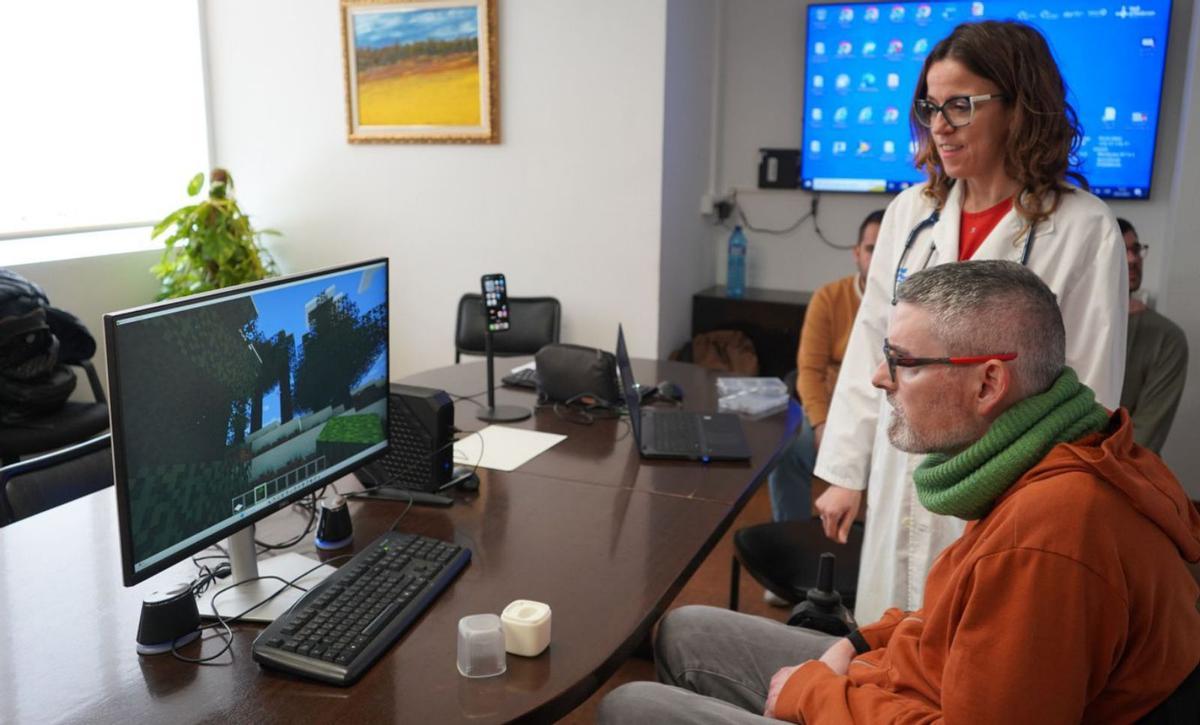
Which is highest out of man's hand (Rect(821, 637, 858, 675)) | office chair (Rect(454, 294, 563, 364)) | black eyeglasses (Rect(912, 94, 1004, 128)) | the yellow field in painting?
the yellow field in painting

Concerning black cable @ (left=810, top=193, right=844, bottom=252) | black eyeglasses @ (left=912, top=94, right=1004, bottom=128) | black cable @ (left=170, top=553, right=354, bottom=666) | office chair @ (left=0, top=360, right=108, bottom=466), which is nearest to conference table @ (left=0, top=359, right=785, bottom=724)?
black cable @ (left=170, top=553, right=354, bottom=666)

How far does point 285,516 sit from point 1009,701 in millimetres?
1264

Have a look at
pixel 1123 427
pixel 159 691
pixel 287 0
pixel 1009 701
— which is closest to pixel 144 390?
pixel 159 691

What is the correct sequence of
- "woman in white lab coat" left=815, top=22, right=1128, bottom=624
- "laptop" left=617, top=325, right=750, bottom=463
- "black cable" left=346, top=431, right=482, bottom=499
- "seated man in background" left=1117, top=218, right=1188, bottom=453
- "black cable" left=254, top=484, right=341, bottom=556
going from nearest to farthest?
"black cable" left=254, top=484, right=341, bottom=556 → "woman in white lab coat" left=815, top=22, right=1128, bottom=624 → "black cable" left=346, top=431, right=482, bottom=499 → "laptop" left=617, top=325, right=750, bottom=463 → "seated man in background" left=1117, top=218, right=1188, bottom=453

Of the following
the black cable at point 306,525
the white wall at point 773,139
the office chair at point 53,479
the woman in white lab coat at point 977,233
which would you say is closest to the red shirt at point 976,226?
the woman in white lab coat at point 977,233

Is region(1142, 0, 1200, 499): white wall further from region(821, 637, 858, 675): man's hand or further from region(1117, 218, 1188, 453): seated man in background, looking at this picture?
region(821, 637, 858, 675): man's hand

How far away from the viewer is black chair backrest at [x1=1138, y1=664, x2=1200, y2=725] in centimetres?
101

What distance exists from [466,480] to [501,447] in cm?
28

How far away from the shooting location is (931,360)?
1210 millimetres

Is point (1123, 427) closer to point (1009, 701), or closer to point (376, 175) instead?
point (1009, 701)

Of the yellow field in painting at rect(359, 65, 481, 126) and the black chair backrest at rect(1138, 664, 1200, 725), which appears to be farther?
the yellow field in painting at rect(359, 65, 481, 126)

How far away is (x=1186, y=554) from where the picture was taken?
3.58ft

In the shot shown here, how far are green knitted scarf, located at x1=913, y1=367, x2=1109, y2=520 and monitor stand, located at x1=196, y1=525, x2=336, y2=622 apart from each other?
933 millimetres

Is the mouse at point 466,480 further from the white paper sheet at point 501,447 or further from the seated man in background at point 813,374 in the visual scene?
the seated man in background at point 813,374
